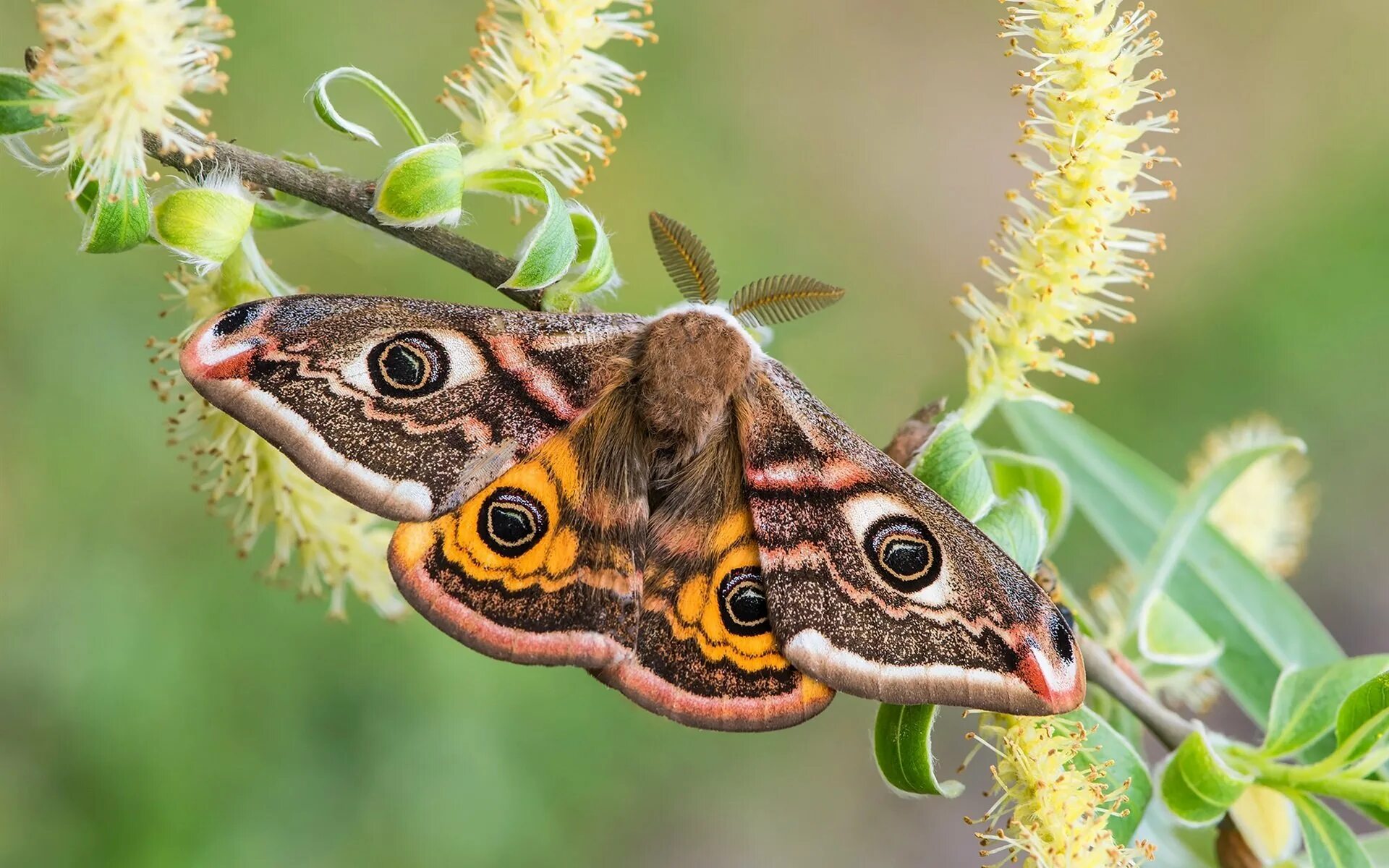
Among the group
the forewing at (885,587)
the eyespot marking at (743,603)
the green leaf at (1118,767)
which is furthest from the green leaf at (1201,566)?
the eyespot marking at (743,603)

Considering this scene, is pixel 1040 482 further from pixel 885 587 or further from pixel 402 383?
pixel 402 383

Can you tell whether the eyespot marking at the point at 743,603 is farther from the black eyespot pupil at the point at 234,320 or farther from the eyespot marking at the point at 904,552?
the black eyespot pupil at the point at 234,320

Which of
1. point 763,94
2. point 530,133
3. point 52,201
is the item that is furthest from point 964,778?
point 52,201

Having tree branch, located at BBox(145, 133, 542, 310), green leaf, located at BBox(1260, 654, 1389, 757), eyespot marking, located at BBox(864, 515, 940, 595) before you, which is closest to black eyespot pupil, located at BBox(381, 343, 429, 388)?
tree branch, located at BBox(145, 133, 542, 310)

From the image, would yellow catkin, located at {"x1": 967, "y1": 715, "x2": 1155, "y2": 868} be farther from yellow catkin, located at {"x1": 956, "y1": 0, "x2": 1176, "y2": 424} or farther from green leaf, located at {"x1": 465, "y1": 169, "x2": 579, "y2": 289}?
green leaf, located at {"x1": 465, "y1": 169, "x2": 579, "y2": 289}

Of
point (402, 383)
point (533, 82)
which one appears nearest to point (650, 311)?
point (533, 82)

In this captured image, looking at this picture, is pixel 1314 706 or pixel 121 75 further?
pixel 1314 706
